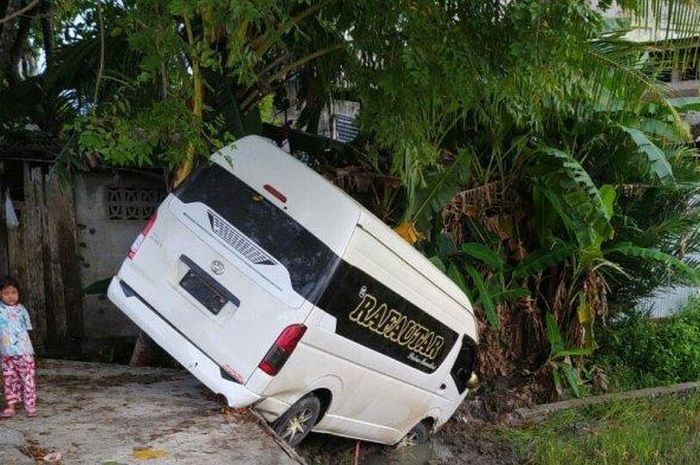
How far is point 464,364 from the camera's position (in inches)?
269

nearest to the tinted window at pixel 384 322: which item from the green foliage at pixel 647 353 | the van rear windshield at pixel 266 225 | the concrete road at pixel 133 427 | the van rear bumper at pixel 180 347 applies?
the van rear windshield at pixel 266 225

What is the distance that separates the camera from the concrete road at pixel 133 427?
426cm

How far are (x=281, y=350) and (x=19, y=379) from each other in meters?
1.91

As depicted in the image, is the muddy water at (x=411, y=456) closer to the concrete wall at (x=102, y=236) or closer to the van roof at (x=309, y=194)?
the van roof at (x=309, y=194)

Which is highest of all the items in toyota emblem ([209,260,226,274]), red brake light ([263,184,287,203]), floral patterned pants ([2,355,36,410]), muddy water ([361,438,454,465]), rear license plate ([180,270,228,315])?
red brake light ([263,184,287,203])

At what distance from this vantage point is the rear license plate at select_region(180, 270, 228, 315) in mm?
4961

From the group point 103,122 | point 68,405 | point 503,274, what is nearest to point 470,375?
point 503,274

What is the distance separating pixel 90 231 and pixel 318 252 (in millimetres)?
4238

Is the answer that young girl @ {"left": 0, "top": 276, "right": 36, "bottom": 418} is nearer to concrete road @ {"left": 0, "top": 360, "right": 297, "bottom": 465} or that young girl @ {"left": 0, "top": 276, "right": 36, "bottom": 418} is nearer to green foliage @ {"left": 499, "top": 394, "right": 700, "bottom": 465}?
concrete road @ {"left": 0, "top": 360, "right": 297, "bottom": 465}

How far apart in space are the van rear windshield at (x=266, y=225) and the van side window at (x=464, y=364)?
2292 millimetres

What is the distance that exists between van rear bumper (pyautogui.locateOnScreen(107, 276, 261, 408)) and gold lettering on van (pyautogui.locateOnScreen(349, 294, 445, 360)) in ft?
3.45

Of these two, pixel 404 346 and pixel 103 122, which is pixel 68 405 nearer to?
pixel 103 122

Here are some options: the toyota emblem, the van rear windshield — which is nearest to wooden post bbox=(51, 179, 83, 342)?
the van rear windshield

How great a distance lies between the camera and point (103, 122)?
5055 mm
